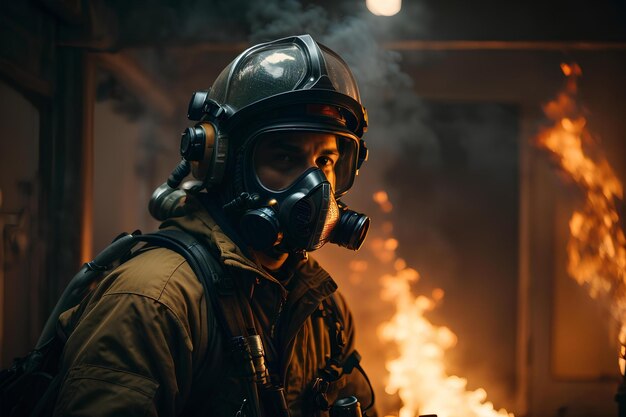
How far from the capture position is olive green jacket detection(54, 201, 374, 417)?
1610mm

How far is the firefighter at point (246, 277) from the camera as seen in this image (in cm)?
167

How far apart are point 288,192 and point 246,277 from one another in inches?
13.6

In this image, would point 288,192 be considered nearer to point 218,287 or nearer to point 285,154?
point 285,154

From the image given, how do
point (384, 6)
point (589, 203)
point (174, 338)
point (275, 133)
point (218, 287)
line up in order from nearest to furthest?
point (174, 338) < point (218, 287) < point (275, 133) < point (384, 6) < point (589, 203)

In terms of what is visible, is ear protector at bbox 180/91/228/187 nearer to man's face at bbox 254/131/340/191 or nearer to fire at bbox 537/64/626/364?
man's face at bbox 254/131/340/191

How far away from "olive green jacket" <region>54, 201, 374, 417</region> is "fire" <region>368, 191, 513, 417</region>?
98.2 inches

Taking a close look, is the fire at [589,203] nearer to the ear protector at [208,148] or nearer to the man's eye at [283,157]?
the man's eye at [283,157]

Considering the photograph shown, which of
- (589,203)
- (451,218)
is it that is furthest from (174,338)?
(589,203)

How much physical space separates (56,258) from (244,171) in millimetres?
2158

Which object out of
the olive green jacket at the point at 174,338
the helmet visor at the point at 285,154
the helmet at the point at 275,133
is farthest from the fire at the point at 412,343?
the helmet visor at the point at 285,154

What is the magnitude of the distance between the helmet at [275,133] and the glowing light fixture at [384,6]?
6.68 ft

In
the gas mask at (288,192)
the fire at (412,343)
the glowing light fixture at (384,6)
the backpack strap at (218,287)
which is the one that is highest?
the glowing light fixture at (384,6)

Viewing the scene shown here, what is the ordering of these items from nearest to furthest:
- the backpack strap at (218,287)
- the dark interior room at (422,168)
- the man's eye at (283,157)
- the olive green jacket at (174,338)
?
the olive green jacket at (174,338)
the backpack strap at (218,287)
the man's eye at (283,157)
the dark interior room at (422,168)

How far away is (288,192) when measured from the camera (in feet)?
6.80
